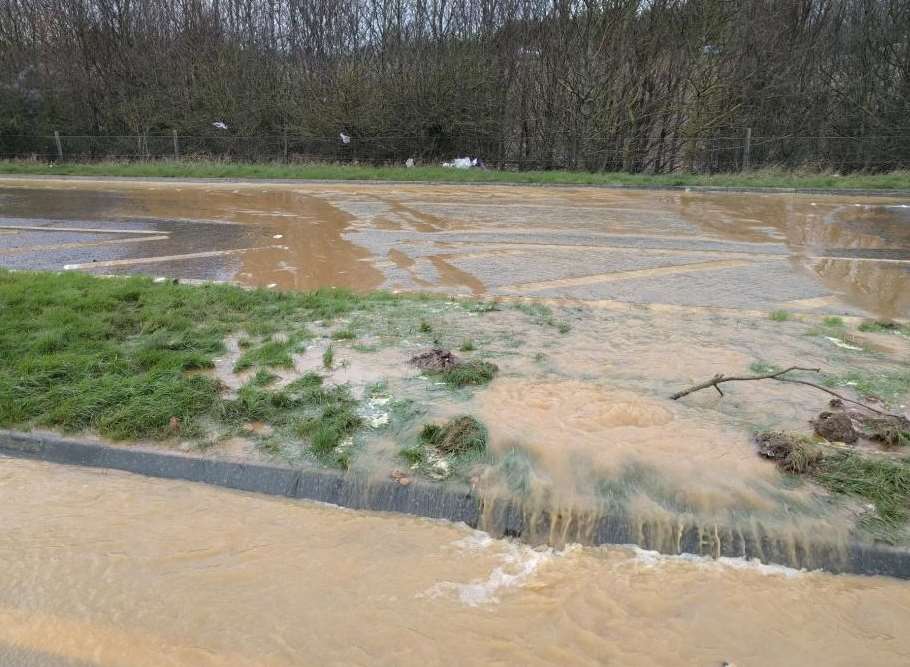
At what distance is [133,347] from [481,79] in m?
22.4

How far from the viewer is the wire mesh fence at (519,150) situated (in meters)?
24.4

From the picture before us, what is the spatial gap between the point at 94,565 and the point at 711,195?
18817mm

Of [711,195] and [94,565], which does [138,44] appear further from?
[94,565]

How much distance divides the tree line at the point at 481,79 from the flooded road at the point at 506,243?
752cm

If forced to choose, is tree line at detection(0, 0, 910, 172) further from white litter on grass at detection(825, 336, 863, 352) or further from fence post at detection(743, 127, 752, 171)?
white litter on grass at detection(825, 336, 863, 352)

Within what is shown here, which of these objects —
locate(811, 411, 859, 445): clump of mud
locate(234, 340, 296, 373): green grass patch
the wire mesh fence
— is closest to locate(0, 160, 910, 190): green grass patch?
the wire mesh fence

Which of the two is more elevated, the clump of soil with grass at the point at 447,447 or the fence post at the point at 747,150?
the fence post at the point at 747,150

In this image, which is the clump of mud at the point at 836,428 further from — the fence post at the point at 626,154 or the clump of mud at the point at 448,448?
the fence post at the point at 626,154

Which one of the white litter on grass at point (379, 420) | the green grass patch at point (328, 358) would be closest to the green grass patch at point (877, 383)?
the white litter on grass at point (379, 420)

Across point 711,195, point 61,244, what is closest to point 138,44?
point 61,244

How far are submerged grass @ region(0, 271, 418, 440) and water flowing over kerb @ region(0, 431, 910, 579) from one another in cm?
20

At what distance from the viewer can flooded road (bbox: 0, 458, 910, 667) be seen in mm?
2945

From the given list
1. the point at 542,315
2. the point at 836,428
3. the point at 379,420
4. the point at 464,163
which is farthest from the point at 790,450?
the point at 464,163

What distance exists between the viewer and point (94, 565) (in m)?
3.49
